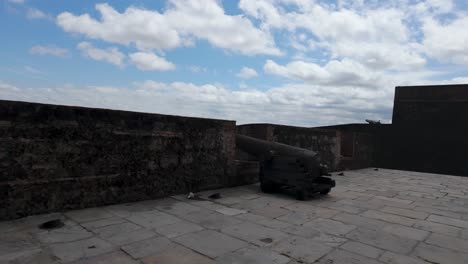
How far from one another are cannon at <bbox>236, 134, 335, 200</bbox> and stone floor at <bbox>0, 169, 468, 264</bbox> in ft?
1.43

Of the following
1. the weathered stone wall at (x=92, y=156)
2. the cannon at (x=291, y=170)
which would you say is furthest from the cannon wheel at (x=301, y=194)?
the weathered stone wall at (x=92, y=156)

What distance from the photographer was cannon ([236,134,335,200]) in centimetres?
606

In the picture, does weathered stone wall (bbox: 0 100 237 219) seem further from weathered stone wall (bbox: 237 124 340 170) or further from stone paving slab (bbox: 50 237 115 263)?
weathered stone wall (bbox: 237 124 340 170)

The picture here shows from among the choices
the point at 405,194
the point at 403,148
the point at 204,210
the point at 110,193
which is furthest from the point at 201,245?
the point at 403,148

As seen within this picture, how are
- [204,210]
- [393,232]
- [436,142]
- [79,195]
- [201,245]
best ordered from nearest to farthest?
[201,245] → [393,232] → [79,195] → [204,210] → [436,142]

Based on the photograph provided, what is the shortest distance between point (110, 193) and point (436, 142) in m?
16.4

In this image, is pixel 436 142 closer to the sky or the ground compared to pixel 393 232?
closer to the sky

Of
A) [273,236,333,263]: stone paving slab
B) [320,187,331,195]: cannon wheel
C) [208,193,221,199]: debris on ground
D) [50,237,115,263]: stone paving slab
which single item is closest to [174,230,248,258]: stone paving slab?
[273,236,333,263]: stone paving slab

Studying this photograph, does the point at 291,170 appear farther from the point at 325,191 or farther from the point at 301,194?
the point at 325,191

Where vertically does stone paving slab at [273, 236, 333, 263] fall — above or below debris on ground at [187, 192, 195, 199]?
above

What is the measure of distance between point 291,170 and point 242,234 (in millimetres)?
2690

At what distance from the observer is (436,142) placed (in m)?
16.1

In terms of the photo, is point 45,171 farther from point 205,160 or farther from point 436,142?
point 436,142

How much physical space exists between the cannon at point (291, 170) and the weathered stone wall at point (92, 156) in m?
1.11
